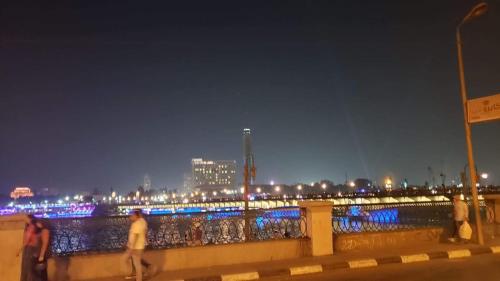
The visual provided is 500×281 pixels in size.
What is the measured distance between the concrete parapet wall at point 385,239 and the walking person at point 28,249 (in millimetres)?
9473

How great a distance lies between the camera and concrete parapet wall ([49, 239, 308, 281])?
12477mm

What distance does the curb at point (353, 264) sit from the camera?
41.3ft

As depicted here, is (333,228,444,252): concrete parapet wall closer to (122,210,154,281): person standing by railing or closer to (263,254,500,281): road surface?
(263,254,500,281): road surface

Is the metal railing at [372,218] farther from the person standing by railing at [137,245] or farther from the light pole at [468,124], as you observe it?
the person standing by railing at [137,245]

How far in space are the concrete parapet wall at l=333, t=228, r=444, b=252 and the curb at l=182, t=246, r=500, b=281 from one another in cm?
177

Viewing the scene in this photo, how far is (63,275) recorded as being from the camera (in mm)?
12391

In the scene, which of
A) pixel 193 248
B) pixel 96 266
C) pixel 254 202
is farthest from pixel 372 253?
pixel 254 202

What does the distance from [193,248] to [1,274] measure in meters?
5.11

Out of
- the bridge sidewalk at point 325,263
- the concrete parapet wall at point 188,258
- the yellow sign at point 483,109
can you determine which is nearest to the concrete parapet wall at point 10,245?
the concrete parapet wall at point 188,258

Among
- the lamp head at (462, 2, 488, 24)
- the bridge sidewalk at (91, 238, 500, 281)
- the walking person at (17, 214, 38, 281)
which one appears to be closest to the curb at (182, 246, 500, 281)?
the bridge sidewalk at (91, 238, 500, 281)

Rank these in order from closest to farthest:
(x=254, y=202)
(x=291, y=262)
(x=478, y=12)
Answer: (x=291, y=262)
(x=478, y=12)
(x=254, y=202)

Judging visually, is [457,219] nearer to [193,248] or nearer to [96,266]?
[193,248]

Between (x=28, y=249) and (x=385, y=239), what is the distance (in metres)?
11.8

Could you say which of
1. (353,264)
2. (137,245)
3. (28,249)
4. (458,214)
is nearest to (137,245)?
(137,245)
